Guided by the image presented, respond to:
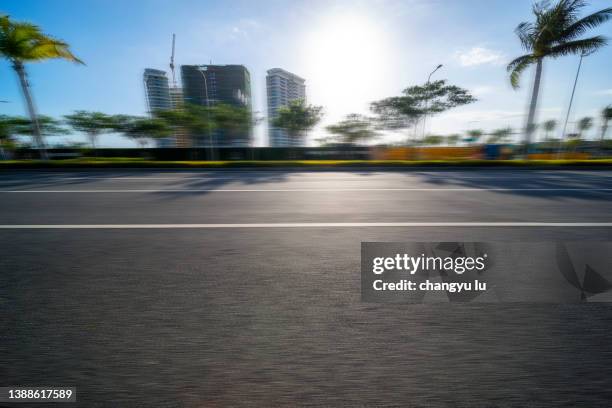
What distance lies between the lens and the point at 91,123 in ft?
93.6

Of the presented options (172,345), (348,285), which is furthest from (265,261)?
(172,345)

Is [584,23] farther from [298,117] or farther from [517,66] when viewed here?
[298,117]

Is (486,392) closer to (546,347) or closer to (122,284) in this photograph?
(546,347)

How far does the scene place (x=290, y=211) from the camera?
5.20 metres

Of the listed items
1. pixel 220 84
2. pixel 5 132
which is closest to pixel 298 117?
pixel 5 132

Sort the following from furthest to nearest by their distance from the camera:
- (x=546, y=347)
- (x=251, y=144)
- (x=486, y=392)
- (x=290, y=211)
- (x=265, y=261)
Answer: (x=251, y=144), (x=290, y=211), (x=265, y=261), (x=546, y=347), (x=486, y=392)

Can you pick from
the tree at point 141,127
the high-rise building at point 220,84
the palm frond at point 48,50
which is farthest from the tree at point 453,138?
the palm frond at point 48,50

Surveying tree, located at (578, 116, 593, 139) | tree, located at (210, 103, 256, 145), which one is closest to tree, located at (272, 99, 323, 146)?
tree, located at (210, 103, 256, 145)

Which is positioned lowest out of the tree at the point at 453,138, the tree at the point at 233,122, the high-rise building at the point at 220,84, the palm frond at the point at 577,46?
the tree at the point at 453,138

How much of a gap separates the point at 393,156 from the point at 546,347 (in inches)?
1126

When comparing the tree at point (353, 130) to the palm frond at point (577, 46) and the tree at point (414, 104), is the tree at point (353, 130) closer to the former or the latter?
the tree at point (414, 104)

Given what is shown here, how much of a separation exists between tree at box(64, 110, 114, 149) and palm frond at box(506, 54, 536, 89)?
133 ft

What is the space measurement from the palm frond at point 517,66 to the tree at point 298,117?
19.5 m

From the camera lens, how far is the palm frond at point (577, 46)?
1753 cm
